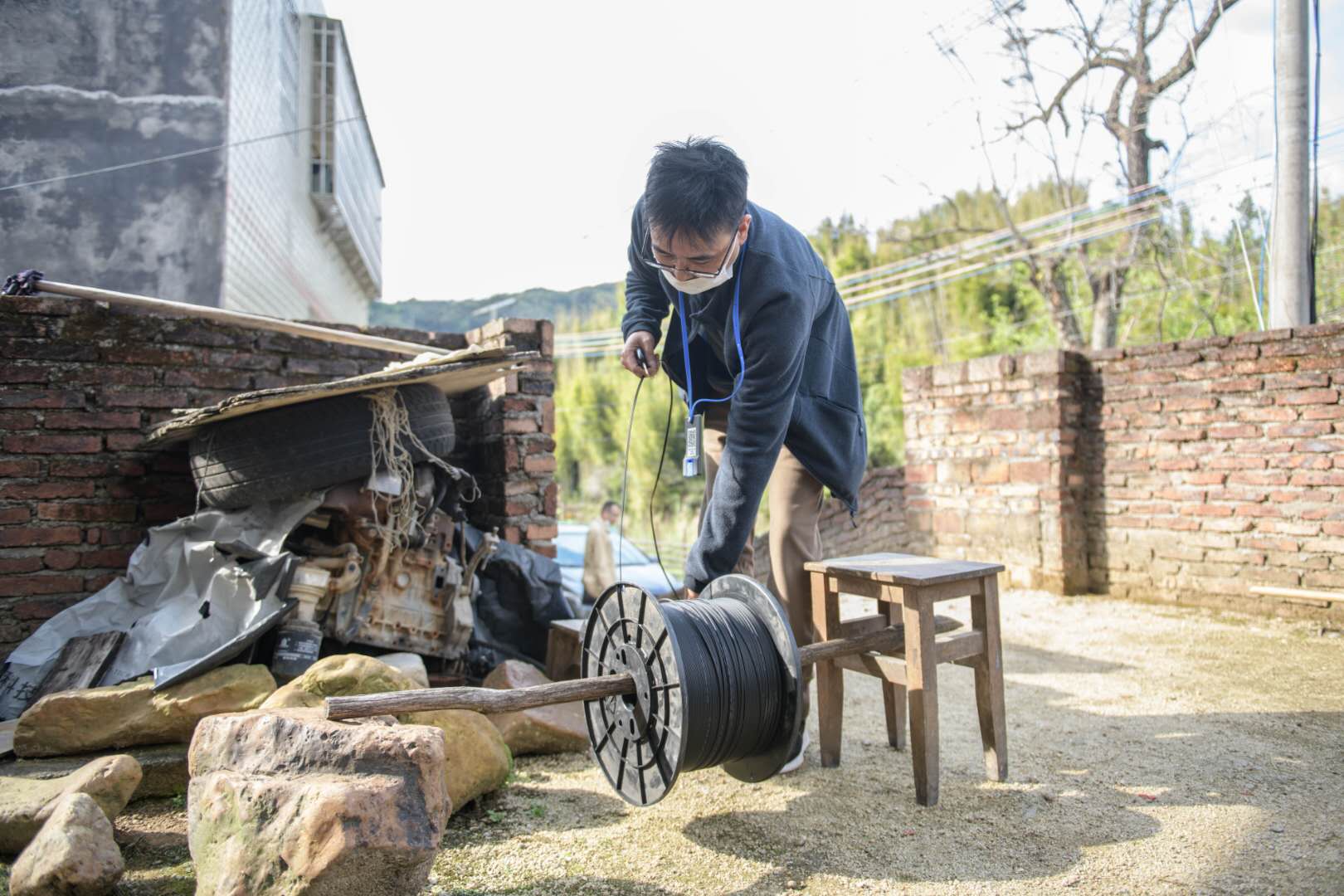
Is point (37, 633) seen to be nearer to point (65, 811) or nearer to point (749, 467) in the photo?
point (65, 811)

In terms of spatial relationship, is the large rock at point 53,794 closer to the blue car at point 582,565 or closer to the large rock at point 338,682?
the large rock at point 338,682

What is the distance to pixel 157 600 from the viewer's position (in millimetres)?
3766

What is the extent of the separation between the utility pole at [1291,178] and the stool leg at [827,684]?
5510 millimetres

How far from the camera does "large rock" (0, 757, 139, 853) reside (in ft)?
7.83

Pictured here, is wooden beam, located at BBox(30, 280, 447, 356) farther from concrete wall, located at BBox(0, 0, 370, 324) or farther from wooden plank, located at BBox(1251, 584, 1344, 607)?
wooden plank, located at BBox(1251, 584, 1344, 607)

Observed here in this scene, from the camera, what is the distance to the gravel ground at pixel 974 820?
2.27m

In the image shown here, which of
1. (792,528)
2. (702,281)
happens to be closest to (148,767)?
(792,528)

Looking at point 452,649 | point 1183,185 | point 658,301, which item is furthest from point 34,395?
point 1183,185

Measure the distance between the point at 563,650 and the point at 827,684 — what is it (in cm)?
143

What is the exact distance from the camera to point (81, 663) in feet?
11.3

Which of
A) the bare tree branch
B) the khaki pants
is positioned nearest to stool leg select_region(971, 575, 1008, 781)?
the khaki pants

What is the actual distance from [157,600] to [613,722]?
98.3 inches

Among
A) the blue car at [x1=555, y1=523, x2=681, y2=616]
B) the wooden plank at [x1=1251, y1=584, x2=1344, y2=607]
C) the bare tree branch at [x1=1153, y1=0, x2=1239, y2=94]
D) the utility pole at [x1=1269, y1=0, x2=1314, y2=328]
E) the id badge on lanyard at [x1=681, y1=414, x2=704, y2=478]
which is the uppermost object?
the bare tree branch at [x1=1153, y1=0, x2=1239, y2=94]

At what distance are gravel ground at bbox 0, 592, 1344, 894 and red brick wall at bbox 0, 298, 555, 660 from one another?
73.8 inches
